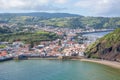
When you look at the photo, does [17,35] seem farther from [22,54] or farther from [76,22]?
[76,22]

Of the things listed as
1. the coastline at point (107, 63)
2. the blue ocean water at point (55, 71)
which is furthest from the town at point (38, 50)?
the coastline at point (107, 63)

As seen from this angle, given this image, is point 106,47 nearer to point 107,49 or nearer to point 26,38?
point 107,49

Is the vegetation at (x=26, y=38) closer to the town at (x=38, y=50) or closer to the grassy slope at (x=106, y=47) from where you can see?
the town at (x=38, y=50)

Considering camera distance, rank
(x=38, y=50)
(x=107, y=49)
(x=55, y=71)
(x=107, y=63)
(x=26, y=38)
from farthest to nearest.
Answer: (x=26, y=38) < (x=38, y=50) < (x=107, y=49) < (x=107, y=63) < (x=55, y=71)

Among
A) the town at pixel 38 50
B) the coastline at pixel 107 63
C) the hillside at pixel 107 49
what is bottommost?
the town at pixel 38 50

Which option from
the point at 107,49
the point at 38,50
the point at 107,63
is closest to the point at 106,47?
the point at 107,49

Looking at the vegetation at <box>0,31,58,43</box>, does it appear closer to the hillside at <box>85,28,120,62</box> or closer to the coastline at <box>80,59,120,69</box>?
the hillside at <box>85,28,120,62</box>

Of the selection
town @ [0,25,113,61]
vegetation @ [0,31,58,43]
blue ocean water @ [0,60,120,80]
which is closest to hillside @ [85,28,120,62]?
town @ [0,25,113,61]

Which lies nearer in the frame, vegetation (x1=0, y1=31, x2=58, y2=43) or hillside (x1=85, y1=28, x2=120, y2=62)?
hillside (x1=85, y1=28, x2=120, y2=62)

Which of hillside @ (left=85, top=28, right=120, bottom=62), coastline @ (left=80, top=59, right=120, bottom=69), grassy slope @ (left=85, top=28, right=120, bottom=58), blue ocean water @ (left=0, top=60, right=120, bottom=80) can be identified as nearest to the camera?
A: blue ocean water @ (left=0, top=60, right=120, bottom=80)

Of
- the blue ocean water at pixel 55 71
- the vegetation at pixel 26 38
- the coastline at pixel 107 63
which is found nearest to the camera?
the blue ocean water at pixel 55 71
